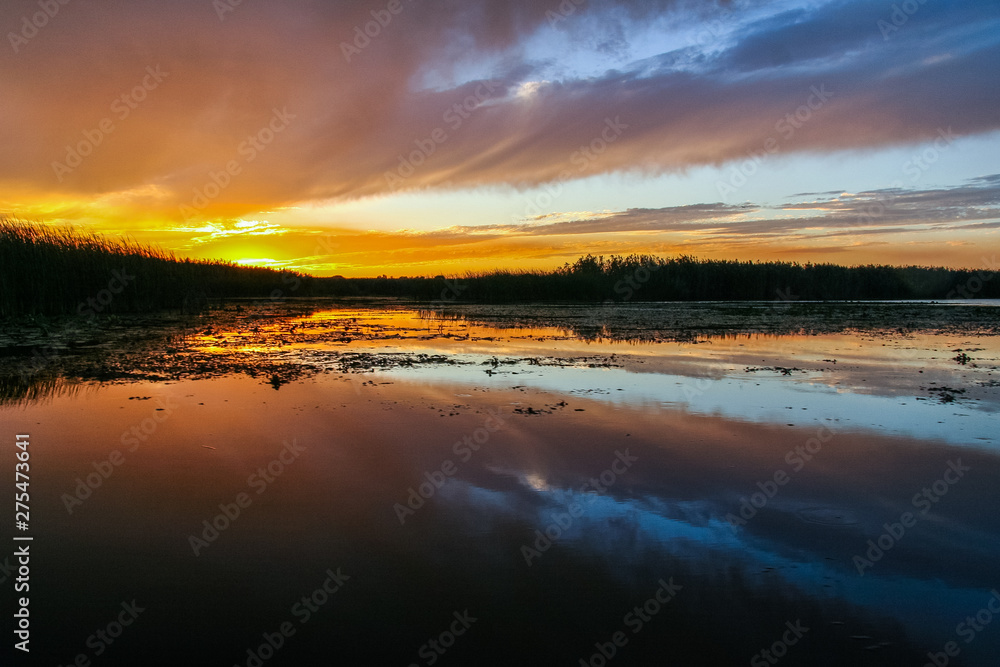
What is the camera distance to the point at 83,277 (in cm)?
2100

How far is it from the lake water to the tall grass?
11979 millimetres

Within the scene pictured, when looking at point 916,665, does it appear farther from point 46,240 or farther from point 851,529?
point 46,240

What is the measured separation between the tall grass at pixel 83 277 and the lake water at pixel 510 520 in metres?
12.0

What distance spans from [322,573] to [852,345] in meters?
14.5

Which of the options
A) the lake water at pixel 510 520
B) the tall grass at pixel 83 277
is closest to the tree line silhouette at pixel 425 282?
the tall grass at pixel 83 277

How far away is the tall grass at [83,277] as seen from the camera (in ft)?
60.1

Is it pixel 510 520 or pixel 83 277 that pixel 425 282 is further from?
pixel 510 520

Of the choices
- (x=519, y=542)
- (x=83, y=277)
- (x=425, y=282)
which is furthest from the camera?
(x=425, y=282)

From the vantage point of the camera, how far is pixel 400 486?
15.5 feet

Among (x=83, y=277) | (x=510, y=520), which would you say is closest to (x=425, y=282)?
(x=83, y=277)

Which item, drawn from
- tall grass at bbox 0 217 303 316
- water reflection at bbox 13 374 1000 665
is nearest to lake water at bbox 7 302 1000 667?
water reflection at bbox 13 374 1000 665

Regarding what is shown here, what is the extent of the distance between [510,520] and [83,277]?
2258cm

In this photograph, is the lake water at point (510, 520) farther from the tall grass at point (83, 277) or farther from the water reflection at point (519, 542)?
the tall grass at point (83, 277)

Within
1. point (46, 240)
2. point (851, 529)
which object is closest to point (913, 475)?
point (851, 529)
